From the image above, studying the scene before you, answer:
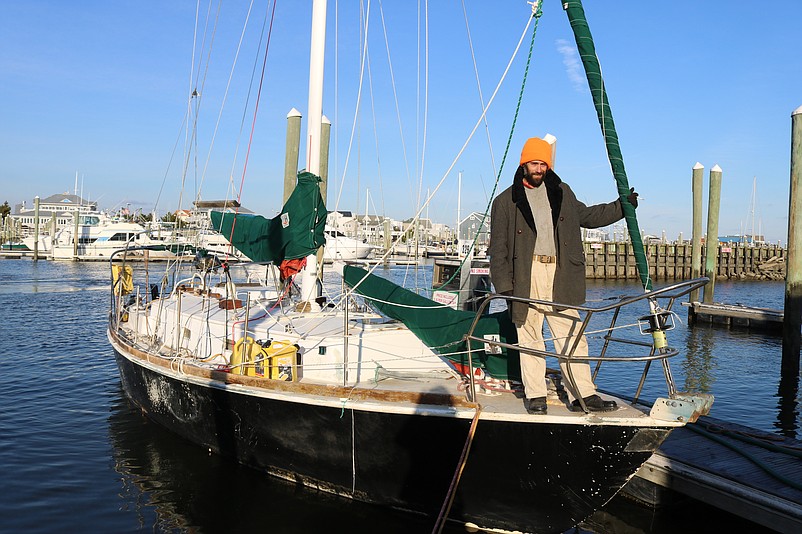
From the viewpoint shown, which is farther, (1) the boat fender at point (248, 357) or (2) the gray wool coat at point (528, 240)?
(1) the boat fender at point (248, 357)

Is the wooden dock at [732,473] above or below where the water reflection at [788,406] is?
above

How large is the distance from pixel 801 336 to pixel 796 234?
2.41m

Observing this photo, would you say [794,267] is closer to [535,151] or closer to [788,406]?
[788,406]

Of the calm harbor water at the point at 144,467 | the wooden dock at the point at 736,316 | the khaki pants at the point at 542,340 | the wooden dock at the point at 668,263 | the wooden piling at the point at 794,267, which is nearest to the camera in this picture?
the khaki pants at the point at 542,340

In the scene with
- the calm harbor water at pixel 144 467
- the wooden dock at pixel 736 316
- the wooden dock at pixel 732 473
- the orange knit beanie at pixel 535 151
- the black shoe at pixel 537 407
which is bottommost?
the calm harbor water at pixel 144 467

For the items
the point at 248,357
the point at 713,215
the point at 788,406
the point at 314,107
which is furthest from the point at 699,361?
the point at 248,357

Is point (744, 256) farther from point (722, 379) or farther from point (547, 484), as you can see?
point (547, 484)

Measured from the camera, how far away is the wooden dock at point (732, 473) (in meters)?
5.97

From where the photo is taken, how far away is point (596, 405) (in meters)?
5.31

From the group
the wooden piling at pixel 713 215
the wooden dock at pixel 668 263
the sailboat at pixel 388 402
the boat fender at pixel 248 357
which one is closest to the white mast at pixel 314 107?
the sailboat at pixel 388 402

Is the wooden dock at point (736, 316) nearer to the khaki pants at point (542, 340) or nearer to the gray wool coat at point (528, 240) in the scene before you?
the khaki pants at point (542, 340)

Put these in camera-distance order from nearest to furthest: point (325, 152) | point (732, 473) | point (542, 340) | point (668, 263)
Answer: point (542, 340) < point (732, 473) < point (325, 152) < point (668, 263)

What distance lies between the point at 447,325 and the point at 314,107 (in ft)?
11.6

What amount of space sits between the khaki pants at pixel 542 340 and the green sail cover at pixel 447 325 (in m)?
0.41
